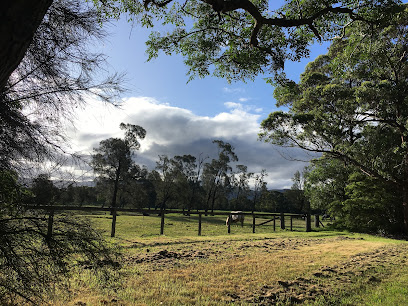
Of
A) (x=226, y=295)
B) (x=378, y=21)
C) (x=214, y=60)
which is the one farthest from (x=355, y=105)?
(x=226, y=295)

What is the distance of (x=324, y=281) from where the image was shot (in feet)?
17.4

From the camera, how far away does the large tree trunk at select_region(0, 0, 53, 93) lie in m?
1.42

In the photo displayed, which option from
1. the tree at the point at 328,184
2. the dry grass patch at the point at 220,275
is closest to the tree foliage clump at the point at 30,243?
the dry grass patch at the point at 220,275

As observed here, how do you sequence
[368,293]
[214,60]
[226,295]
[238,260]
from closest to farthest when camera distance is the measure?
[226,295] → [368,293] → [214,60] → [238,260]

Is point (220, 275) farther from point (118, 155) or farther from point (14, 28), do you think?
point (118, 155)

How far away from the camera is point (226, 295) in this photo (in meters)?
4.39

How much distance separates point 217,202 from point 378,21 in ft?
197

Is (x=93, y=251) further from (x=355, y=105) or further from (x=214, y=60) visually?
(x=355, y=105)

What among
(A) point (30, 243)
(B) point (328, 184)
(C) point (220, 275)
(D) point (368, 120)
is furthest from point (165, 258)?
(B) point (328, 184)

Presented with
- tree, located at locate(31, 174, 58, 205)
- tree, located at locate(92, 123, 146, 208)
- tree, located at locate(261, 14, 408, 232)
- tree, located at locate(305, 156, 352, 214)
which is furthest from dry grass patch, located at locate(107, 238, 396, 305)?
tree, located at locate(92, 123, 146, 208)

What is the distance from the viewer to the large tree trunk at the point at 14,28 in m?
1.42

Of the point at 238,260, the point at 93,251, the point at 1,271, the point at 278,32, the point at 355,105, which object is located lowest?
the point at 238,260

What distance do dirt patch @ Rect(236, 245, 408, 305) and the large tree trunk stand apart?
430 cm

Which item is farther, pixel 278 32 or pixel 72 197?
pixel 278 32
